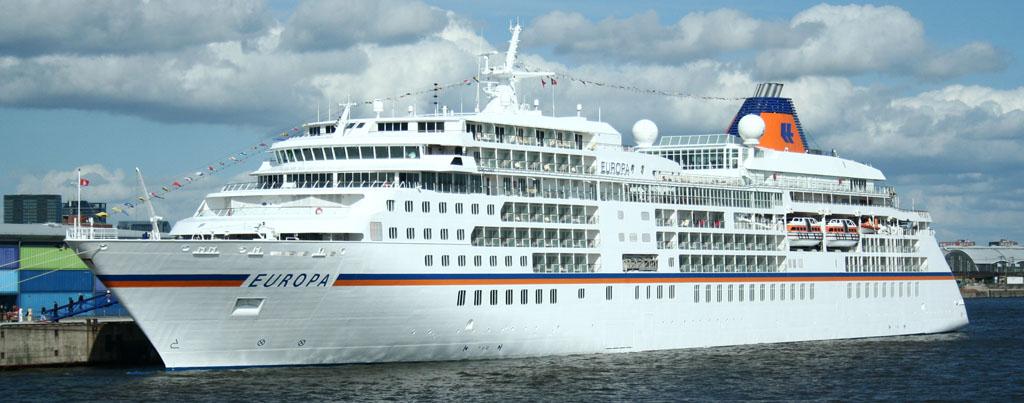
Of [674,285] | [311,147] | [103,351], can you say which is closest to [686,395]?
[674,285]

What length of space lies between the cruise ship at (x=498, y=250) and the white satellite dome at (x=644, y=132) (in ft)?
0.24

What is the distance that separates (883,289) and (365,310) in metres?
32.0

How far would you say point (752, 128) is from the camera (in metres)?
63.1

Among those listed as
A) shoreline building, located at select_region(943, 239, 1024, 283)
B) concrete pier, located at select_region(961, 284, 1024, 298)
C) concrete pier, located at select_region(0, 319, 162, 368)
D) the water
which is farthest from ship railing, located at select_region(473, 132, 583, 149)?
shoreline building, located at select_region(943, 239, 1024, 283)

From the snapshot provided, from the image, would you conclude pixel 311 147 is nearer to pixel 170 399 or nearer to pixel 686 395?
pixel 170 399

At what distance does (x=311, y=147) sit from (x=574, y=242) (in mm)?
10739

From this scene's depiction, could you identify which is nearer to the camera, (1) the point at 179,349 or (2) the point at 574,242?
(1) the point at 179,349

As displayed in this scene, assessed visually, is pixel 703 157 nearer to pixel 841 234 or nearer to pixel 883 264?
pixel 841 234

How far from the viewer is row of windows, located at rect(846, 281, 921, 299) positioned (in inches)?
2489

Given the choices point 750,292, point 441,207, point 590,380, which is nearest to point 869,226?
point 750,292

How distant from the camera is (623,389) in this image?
41.8m

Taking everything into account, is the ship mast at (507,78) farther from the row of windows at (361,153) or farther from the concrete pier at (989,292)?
the concrete pier at (989,292)

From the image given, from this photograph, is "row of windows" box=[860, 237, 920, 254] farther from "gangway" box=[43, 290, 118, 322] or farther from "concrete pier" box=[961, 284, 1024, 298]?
"concrete pier" box=[961, 284, 1024, 298]

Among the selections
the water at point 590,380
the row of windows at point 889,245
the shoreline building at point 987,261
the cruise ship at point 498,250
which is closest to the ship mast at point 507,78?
the cruise ship at point 498,250
